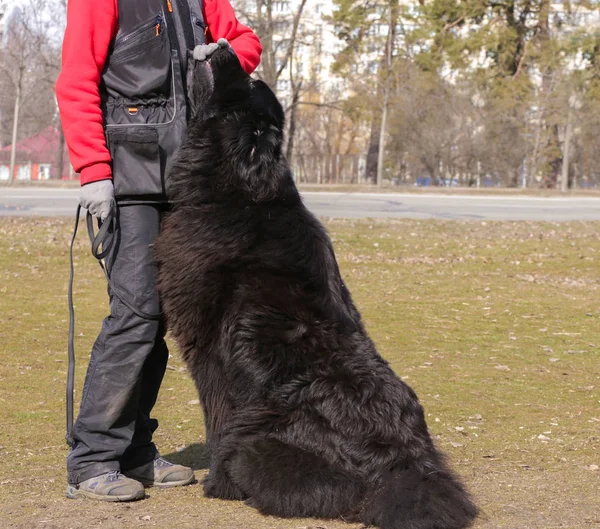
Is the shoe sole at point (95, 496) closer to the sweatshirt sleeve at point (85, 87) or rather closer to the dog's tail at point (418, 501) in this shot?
the dog's tail at point (418, 501)

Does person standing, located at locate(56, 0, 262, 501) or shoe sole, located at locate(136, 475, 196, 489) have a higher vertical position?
person standing, located at locate(56, 0, 262, 501)

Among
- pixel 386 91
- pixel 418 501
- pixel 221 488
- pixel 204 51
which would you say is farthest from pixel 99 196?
pixel 386 91

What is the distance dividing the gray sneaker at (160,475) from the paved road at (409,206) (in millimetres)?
12587

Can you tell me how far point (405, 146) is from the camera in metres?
33.8

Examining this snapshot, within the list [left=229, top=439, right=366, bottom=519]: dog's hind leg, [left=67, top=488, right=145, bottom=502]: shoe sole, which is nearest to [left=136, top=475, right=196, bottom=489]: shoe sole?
[left=67, top=488, right=145, bottom=502]: shoe sole

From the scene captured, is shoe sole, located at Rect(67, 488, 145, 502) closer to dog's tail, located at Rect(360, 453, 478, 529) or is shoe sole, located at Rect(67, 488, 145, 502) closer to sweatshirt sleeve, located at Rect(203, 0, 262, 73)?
dog's tail, located at Rect(360, 453, 478, 529)

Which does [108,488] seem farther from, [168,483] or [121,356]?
[121,356]

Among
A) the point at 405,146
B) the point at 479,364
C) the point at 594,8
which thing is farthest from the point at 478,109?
the point at 479,364

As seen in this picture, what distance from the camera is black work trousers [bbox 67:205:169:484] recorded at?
10.4 feet

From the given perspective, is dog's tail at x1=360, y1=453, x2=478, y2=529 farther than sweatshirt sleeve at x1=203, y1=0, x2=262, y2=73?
No

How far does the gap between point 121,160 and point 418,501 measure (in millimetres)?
1618

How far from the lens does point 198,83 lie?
3.16 m

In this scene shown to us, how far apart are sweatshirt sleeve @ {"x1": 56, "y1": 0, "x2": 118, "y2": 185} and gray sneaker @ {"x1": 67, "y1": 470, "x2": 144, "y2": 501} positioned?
3.74 feet

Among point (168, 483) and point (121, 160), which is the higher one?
point (121, 160)
